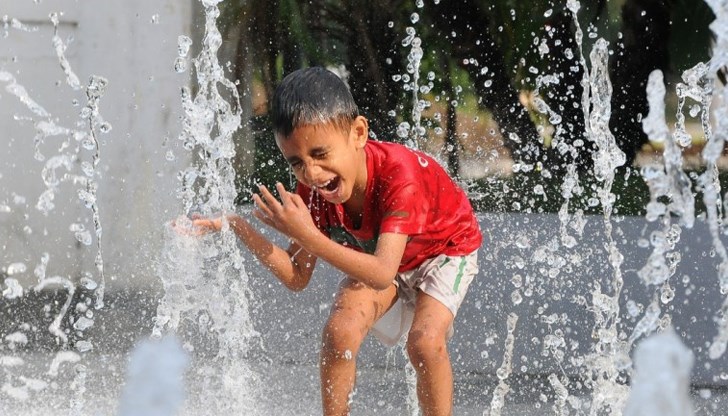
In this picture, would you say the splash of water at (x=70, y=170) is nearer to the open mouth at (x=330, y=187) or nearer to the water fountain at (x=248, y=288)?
the water fountain at (x=248, y=288)

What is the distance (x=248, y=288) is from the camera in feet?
15.5

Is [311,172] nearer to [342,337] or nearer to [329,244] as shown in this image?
[329,244]

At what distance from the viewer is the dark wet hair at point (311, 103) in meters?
2.72

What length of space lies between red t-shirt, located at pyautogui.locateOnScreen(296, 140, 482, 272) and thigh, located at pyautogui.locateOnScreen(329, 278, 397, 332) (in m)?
0.10

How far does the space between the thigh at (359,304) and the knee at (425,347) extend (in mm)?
137

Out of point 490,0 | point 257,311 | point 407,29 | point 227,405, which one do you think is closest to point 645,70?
point 490,0

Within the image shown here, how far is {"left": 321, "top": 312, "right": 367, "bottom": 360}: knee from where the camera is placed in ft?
9.23

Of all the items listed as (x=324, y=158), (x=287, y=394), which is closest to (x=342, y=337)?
(x=324, y=158)

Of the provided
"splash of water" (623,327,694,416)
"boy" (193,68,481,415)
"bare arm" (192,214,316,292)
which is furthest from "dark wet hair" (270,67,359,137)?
"splash of water" (623,327,694,416)

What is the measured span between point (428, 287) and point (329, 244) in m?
0.44

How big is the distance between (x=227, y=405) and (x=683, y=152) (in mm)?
2228

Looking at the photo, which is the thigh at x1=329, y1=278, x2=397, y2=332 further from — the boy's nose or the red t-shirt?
the boy's nose

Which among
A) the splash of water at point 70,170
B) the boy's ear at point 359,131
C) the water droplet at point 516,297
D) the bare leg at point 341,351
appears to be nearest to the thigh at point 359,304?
the bare leg at point 341,351

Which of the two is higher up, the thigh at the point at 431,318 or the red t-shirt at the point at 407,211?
the red t-shirt at the point at 407,211
